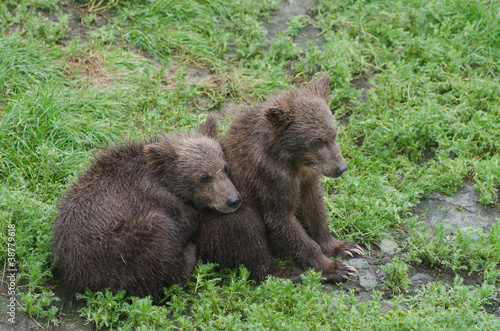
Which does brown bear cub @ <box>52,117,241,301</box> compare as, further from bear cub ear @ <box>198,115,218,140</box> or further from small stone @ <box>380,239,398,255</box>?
small stone @ <box>380,239,398,255</box>

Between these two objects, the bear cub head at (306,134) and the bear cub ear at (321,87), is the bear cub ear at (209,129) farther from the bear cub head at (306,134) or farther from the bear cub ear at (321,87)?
the bear cub ear at (321,87)

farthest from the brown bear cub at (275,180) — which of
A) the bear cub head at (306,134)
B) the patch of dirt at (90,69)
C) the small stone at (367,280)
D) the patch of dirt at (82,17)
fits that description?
the patch of dirt at (82,17)

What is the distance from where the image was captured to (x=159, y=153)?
6.13 metres

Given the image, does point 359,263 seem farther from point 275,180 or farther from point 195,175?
point 195,175

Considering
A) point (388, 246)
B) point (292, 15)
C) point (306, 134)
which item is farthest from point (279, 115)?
point (292, 15)

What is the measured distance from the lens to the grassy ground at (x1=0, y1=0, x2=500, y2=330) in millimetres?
5801

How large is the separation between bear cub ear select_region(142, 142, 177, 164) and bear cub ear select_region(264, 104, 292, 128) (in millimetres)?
1034

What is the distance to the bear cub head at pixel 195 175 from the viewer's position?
6125 millimetres

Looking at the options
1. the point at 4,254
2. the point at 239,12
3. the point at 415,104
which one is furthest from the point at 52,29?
the point at 415,104

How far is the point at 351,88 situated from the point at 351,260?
3096 millimetres

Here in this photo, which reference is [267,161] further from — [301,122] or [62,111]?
[62,111]

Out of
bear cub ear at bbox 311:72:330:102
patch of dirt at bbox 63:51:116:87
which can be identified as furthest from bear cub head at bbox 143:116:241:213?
patch of dirt at bbox 63:51:116:87

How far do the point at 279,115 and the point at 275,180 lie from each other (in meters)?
0.66

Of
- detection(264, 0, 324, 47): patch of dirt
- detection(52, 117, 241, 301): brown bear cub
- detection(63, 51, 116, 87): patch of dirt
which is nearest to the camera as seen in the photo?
detection(52, 117, 241, 301): brown bear cub
